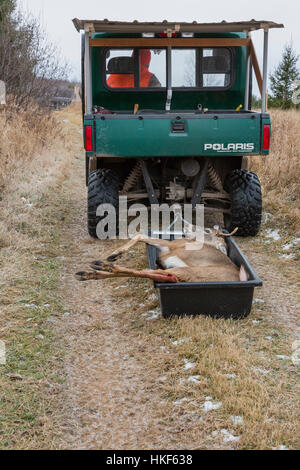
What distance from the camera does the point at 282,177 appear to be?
7.62 meters

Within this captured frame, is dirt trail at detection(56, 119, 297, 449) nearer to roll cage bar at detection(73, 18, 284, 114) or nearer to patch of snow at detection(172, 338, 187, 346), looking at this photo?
patch of snow at detection(172, 338, 187, 346)

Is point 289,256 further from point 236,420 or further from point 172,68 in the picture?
point 236,420

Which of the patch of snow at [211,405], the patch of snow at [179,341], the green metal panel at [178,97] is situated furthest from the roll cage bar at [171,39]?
the patch of snow at [211,405]

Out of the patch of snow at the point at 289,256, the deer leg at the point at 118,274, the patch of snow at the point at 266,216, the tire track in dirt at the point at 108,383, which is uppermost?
the deer leg at the point at 118,274

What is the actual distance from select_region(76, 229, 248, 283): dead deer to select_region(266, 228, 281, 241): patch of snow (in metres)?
1.47

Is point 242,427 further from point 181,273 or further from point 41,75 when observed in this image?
point 41,75

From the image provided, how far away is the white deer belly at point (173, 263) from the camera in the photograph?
3965 millimetres

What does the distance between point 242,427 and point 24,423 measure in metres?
1.07

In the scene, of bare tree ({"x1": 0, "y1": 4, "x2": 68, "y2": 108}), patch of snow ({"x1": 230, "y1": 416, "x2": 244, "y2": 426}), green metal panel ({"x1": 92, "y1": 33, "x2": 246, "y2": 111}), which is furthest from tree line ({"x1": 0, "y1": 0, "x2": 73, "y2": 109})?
patch of snow ({"x1": 230, "y1": 416, "x2": 244, "y2": 426})

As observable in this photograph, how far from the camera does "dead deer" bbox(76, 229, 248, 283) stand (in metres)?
3.57

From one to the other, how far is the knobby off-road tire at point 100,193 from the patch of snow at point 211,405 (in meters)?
3.17

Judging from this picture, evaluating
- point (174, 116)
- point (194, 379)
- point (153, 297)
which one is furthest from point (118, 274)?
point (174, 116)

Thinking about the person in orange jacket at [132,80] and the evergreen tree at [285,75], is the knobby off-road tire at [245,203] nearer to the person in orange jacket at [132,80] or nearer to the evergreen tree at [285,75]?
the person in orange jacket at [132,80]
